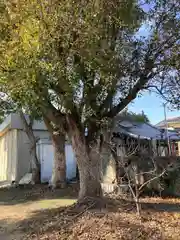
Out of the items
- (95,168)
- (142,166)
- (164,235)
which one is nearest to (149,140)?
(142,166)

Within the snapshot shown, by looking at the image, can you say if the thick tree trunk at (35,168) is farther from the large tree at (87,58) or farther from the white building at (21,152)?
the large tree at (87,58)

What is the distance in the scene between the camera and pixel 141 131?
571 inches

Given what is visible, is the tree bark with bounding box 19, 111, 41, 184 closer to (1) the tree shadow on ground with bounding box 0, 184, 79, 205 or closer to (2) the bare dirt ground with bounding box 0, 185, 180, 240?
(1) the tree shadow on ground with bounding box 0, 184, 79, 205

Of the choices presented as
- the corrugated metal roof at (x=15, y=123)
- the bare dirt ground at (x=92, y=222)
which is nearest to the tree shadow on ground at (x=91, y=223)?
the bare dirt ground at (x=92, y=222)

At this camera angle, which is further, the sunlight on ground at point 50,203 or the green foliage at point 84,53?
the sunlight on ground at point 50,203

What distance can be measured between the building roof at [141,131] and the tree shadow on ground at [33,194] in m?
3.29

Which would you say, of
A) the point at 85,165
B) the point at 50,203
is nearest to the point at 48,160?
the point at 50,203

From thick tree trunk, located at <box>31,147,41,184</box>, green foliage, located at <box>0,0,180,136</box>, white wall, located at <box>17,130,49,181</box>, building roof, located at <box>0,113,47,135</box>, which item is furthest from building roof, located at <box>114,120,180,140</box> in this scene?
building roof, located at <box>0,113,47,135</box>

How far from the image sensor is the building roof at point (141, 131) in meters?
13.4

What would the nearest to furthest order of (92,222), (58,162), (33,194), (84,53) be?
(92,222), (84,53), (33,194), (58,162)

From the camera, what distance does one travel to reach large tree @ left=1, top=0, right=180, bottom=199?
24.3 feet

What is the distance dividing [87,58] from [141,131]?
7576mm

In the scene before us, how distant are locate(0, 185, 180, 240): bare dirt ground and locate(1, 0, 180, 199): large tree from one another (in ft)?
3.29

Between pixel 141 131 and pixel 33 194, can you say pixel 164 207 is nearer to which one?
pixel 141 131
